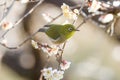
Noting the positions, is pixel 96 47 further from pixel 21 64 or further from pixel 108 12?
pixel 108 12

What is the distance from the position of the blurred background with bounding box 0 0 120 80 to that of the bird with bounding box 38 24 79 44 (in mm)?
806

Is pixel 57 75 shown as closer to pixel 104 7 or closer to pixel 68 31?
pixel 68 31

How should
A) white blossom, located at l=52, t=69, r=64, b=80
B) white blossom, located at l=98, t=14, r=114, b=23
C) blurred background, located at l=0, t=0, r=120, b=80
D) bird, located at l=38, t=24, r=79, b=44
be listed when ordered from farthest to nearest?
1. blurred background, located at l=0, t=0, r=120, b=80
2. white blossom, located at l=98, t=14, r=114, b=23
3. bird, located at l=38, t=24, r=79, b=44
4. white blossom, located at l=52, t=69, r=64, b=80

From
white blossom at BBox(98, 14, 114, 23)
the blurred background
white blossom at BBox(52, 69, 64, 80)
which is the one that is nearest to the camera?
white blossom at BBox(52, 69, 64, 80)

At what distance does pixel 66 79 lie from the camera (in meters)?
3.47

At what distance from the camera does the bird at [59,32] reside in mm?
1899

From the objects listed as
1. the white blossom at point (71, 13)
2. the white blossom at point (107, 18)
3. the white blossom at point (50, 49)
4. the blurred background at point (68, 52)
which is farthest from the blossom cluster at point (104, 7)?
the blurred background at point (68, 52)

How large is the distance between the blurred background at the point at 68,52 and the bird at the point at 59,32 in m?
0.81

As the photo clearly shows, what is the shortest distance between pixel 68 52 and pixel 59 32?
1577mm

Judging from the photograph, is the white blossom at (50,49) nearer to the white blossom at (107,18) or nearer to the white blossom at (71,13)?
the white blossom at (71,13)

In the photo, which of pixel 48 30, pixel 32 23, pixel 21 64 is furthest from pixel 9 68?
pixel 48 30

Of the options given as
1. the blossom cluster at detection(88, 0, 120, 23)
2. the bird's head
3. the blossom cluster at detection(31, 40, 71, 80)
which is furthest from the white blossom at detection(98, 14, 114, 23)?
the blossom cluster at detection(31, 40, 71, 80)

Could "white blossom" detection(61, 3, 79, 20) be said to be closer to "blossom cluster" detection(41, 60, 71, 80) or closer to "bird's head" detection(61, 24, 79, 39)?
"bird's head" detection(61, 24, 79, 39)

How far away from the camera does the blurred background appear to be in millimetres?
3152
